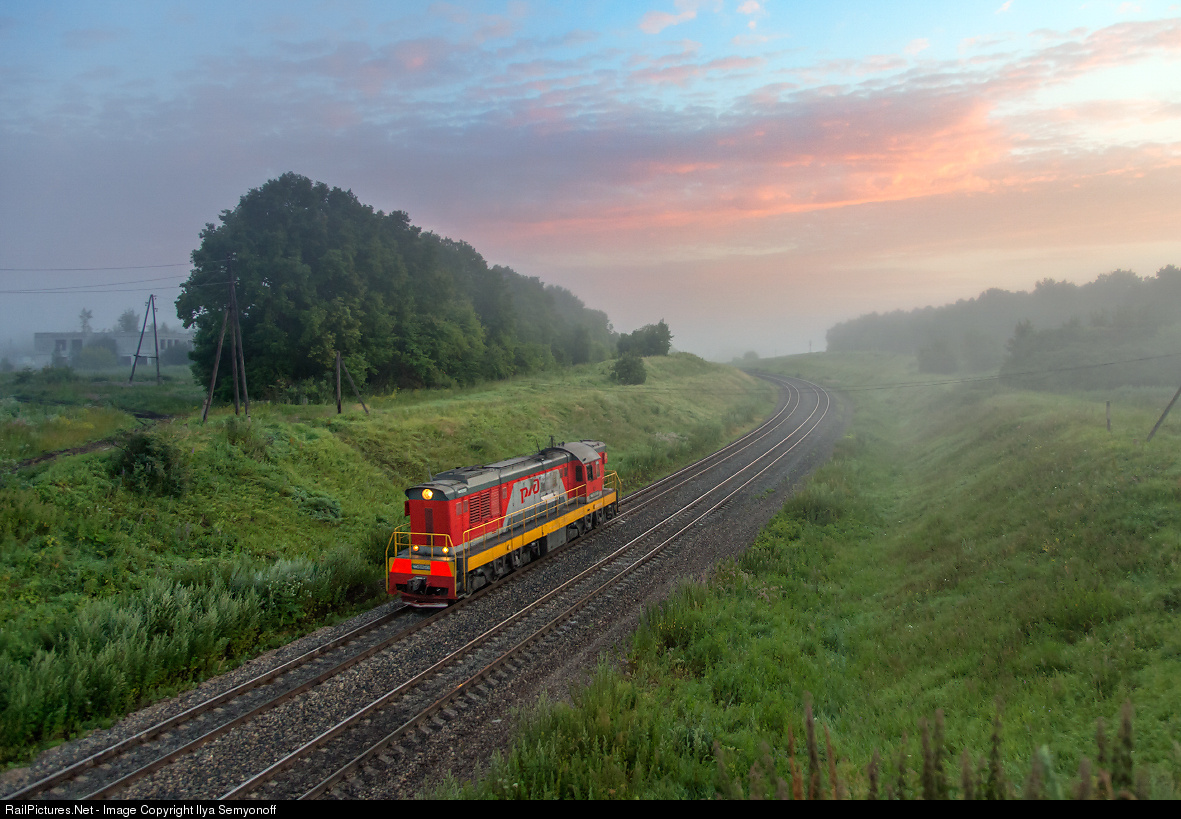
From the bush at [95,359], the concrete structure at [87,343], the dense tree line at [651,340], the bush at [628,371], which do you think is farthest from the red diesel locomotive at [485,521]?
the concrete structure at [87,343]

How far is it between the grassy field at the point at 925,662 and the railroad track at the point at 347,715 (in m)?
2.20

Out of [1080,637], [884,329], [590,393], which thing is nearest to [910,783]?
[1080,637]

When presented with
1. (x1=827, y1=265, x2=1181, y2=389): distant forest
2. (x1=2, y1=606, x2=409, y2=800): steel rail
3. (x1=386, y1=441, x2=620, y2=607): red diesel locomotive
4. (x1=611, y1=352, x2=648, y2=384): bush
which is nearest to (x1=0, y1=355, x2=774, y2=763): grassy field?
(x1=2, y1=606, x2=409, y2=800): steel rail

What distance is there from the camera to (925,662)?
11297 mm

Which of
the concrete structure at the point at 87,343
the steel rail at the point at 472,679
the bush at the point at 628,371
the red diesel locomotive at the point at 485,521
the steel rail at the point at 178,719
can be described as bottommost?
the steel rail at the point at 472,679

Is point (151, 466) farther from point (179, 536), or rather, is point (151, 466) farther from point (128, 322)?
point (128, 322)

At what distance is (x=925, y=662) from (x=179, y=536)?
18124 mm

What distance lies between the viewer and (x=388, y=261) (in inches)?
1742

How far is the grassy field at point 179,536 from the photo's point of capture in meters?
10.8

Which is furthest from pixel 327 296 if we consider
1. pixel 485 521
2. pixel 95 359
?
pixel 95 359

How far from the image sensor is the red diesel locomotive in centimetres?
1509

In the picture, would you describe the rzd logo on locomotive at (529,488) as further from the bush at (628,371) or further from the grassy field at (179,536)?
the bush at (628,371)

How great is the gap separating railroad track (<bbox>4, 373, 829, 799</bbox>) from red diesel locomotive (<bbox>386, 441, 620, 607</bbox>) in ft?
2.27

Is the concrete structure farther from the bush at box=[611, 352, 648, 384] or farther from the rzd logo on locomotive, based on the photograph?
the rzd logo on locomotive
